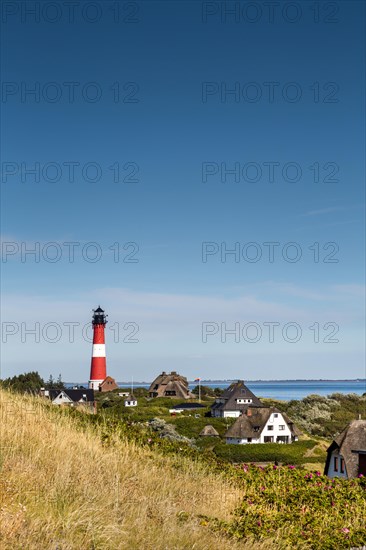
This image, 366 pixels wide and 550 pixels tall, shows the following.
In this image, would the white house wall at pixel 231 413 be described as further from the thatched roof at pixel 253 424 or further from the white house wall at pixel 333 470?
the white house wall at pixel 333 470

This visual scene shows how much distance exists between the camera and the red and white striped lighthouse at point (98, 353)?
85.5 metres

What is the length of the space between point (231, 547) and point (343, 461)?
2471 cm

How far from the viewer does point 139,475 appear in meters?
9.18

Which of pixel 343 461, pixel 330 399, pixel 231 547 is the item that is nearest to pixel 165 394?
pixel 330 399

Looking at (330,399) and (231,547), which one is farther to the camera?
(330,399)

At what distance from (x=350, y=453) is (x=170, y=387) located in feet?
224

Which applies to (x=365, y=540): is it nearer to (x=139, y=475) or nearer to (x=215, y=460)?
(x=139, y=475)

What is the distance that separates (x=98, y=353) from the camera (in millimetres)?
85562

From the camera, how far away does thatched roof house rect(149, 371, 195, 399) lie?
95.6 meters

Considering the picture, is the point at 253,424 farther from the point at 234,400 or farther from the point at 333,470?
the point at 333,470

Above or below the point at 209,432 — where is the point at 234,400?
above

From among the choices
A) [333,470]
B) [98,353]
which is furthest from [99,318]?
[333,470]

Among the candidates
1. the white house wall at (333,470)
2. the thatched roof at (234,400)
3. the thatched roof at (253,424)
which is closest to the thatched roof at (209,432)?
the thatched roof at (253,424)

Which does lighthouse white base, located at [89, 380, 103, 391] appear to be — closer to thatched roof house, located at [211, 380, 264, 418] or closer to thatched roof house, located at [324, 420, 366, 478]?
thatched roof house, located at [211, 380, 264, 418]
